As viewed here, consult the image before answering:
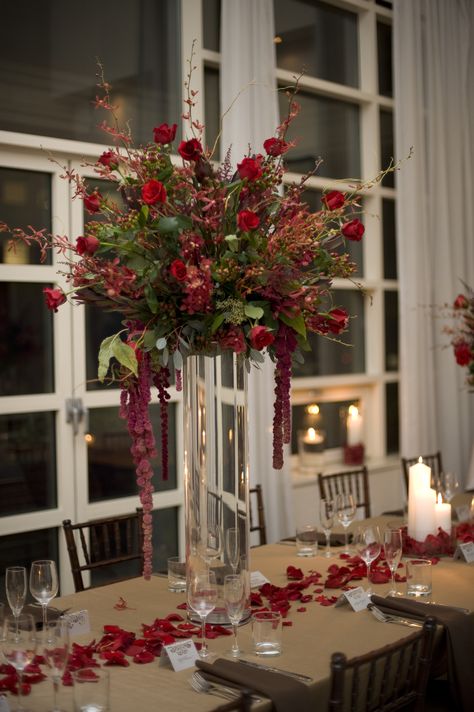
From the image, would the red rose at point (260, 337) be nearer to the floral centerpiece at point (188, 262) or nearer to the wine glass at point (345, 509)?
the floral centerpiece at point (188, 262)

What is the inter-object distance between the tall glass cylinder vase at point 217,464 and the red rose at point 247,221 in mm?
361

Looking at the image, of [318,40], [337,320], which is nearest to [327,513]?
[337,320]

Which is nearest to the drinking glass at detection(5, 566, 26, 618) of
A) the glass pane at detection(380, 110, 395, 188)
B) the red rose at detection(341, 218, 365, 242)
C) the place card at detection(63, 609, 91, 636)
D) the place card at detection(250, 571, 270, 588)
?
the place card at detection(63, 609, 91, 636)

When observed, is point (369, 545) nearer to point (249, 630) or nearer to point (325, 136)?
point (249, 630)

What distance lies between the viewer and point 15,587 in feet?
7.52

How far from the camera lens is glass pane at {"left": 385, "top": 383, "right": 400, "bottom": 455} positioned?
20.2 feet

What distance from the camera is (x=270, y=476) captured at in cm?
493

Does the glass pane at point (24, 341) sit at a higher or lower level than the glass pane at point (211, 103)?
lower

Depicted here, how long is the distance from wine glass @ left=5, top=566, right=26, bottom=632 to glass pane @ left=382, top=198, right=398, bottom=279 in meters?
4.26

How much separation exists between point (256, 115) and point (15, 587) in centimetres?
326

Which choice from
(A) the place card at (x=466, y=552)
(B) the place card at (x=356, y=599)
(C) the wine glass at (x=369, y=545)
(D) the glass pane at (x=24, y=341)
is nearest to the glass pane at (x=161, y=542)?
(D) the glass pane at (x=24, y=341)

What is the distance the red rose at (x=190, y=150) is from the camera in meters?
2.23

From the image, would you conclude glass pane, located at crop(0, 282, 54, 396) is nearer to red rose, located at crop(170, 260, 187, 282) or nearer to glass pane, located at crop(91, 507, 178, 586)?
glass pane, located at crop(91, 507, 178, 586)

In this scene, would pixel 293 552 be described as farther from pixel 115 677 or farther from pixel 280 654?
pixel 115 677
